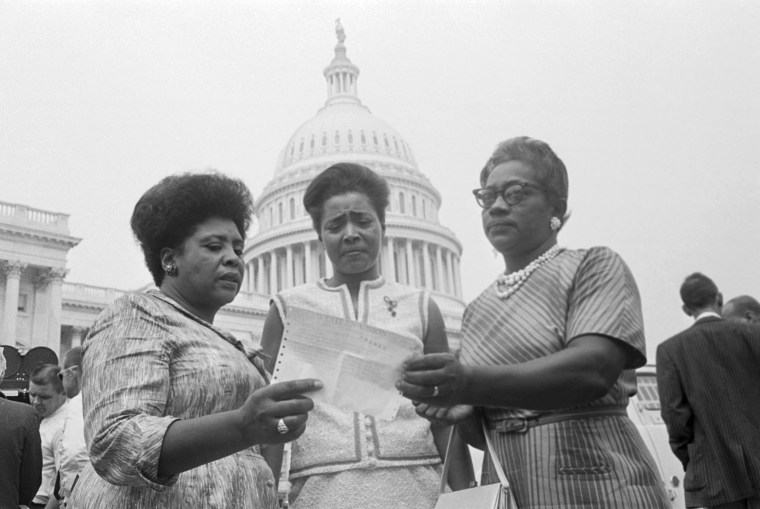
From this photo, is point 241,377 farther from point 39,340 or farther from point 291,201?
point 291,201

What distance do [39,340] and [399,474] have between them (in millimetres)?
41002

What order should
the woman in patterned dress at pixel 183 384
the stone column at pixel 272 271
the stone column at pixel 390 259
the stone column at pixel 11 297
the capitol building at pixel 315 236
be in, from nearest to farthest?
the woman in patterned dress at pixel 183 384, the stone column at pixel 11 297, the capitol building at pixel 315 236, the stone column at pixel 272 271, the stone column at pixel 390 259

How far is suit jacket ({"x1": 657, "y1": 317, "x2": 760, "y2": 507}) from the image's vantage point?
175 inches

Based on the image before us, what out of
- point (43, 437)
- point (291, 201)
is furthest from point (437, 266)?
point (43, 437)

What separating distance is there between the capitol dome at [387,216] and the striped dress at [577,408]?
56.4m

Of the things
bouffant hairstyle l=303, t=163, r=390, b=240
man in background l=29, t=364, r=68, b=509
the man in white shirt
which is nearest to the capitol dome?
man in background l=29, t=364, r=68, b=509

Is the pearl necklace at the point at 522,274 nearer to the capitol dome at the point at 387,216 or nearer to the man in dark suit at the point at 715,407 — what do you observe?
the man in dark suit at the point at 715,407

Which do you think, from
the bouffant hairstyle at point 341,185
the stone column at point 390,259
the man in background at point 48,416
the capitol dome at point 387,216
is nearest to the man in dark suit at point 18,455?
the man in background at point 48,416

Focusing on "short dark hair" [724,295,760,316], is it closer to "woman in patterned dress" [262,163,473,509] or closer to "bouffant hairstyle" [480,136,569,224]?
"woman in patterned dress" [262,163,473,509]

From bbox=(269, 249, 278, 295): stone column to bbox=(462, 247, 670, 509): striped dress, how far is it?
2355 inches

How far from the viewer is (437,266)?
2657 inches

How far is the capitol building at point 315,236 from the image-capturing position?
48969 mm

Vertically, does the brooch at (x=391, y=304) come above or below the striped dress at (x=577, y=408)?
above

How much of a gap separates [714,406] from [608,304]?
285 cm
